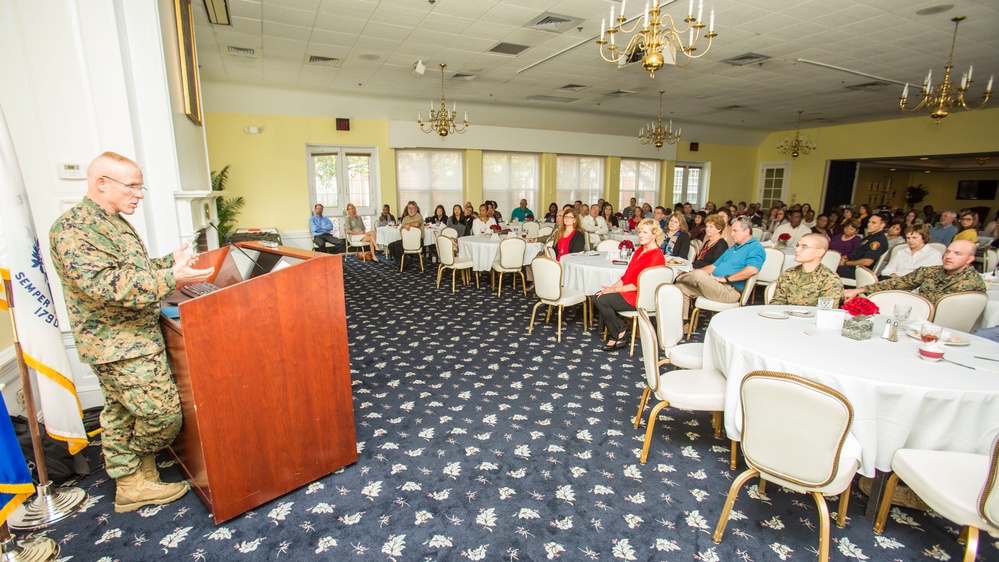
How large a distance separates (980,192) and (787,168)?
9.02 m

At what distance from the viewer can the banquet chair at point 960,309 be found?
337 cm

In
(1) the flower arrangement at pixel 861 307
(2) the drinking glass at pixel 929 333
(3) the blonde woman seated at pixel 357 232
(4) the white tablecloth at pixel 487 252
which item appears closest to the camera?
(2) the drinking glass at pixel 929 333

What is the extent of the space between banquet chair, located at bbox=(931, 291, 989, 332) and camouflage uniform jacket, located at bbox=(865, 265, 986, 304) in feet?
0.31

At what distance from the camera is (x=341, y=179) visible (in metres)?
11.3

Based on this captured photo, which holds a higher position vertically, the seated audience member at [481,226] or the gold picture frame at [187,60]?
the gold picture frame at [187,60]

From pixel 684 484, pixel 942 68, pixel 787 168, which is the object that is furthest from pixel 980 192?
pixel 684 484

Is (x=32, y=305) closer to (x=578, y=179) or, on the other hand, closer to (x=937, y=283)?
(x=937, y=283)

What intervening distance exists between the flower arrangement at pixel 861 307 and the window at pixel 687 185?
15.0 m

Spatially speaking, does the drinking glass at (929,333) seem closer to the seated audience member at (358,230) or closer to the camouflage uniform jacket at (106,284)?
the camouflage uniform jacket at (106,284)

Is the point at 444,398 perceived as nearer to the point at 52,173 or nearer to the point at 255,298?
the point at 255,298

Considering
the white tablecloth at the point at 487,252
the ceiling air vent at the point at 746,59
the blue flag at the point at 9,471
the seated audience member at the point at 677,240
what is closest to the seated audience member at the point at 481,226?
the white tablecloth at the point at 487,252

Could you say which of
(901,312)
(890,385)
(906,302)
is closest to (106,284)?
(890,385)

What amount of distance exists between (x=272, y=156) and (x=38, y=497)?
936cm

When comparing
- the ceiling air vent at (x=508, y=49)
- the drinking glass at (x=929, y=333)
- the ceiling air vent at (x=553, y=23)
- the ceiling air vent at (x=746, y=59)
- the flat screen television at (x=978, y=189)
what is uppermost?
the ceiling air vent at (x=508, y=49)
